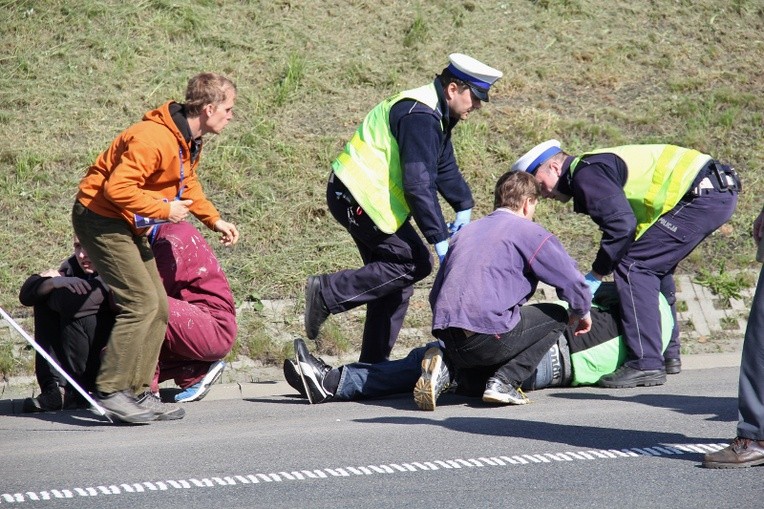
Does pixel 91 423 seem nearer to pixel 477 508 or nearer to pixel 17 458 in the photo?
pixel 17 458

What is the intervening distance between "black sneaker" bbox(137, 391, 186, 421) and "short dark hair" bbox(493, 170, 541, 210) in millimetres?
2180

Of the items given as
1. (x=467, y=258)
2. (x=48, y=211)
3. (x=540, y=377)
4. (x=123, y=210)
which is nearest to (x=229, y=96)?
(x=123, y=210)

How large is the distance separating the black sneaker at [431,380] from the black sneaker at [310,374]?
620mm

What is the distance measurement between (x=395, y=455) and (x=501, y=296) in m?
1.37

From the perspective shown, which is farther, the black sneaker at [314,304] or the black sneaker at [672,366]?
the black sneaker at [672,366]

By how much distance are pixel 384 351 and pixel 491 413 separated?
1146 mm

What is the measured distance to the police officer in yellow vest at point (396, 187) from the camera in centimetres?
668

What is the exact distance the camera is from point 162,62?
1177cm

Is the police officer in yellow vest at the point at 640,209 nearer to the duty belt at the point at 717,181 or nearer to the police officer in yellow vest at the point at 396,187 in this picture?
the duty belt at the point at 717,181

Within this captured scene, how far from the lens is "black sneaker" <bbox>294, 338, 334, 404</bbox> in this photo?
663 cm

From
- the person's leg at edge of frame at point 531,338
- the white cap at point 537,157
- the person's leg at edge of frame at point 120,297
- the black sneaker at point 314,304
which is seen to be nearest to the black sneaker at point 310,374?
the black sneaker at point 314,304

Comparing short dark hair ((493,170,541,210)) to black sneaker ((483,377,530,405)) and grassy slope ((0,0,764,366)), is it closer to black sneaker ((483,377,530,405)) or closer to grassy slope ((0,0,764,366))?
black sneaker ((483,377,530,405))

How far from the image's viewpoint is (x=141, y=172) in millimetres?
5902

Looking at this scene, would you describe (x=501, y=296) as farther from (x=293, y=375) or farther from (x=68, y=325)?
(x=68, y=325)
